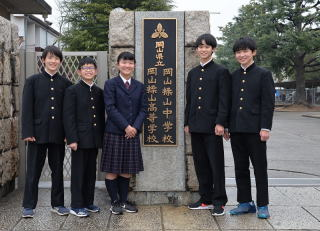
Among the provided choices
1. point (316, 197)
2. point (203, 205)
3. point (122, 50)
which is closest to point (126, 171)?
point (203, 205)

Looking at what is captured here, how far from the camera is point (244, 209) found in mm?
4359

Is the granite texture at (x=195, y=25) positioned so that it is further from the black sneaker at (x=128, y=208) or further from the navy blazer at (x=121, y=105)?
the black sneaker at (x=128, y=208)

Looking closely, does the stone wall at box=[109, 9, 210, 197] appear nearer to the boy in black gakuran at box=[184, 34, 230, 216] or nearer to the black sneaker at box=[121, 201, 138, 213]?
the boy in black gakuran at box=[184, 34, 230, 216]

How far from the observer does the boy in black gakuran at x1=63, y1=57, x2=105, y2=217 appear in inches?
162

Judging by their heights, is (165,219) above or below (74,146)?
below

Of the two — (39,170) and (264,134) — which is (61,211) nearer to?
(39,170)

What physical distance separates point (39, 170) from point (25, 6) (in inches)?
343

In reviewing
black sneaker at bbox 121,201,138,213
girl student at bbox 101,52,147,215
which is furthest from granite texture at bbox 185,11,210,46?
black sneaker at bbox 121,201,138,213

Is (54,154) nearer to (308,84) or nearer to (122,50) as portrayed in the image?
(122,50)

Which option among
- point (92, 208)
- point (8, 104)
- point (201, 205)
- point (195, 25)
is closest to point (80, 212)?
point (92, 208)

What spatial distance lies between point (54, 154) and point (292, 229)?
8.48 ft

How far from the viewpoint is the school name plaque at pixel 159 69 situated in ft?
15.1

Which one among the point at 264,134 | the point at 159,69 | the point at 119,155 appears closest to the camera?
the point at 264,134

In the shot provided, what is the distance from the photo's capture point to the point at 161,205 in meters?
4.72
